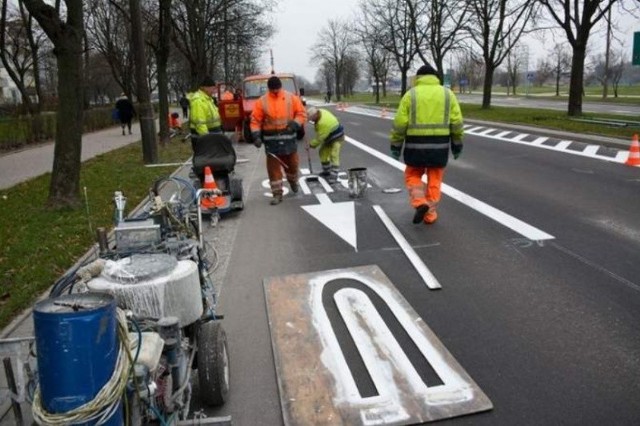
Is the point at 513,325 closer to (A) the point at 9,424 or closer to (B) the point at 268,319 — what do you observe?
(B) the point at 268,319

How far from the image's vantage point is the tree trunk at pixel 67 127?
31.3 ft

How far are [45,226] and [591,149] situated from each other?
1285 cm

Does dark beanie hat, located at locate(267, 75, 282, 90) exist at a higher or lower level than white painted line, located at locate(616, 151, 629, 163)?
higher

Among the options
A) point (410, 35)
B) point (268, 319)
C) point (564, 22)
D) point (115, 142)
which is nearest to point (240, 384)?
point (268, 319)

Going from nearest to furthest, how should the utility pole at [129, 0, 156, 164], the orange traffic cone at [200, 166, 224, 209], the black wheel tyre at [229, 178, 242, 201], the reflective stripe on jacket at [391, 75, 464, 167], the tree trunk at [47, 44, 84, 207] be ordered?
the reflective stripe on jacket at [391, 75, 464, 167] < the orange traffic cone at [200, 166, 224, 209] < the black wheel tyre at [229, 178, 242, 201] < the tree trunk at [47, 44, 84, 207] < the utility pole at [129, 0, 156, 164]

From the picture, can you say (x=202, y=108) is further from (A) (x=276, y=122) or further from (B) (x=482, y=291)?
(B) (x=482, y=291)

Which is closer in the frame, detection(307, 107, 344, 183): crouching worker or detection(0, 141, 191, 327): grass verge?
detection(0, 141, 191, 327): grass verge

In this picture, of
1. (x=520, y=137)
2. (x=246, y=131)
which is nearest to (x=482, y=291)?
(x=520, y=137)

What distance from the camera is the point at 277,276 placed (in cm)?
628

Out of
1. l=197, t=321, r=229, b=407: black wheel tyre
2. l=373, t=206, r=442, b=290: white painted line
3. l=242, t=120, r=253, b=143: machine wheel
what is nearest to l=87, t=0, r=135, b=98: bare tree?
l=242, t=120, r=253, b=143: machine wheel

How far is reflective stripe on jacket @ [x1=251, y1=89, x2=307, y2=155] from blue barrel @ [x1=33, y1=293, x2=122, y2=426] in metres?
7.49

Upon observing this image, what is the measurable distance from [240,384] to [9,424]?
4.65ft

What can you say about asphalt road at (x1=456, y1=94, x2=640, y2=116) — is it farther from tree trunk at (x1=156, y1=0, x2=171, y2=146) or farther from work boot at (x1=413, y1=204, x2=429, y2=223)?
work boot at (x1=413, y1=204, x2=429, y2=223)

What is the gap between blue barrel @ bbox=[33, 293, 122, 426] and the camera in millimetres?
2412
